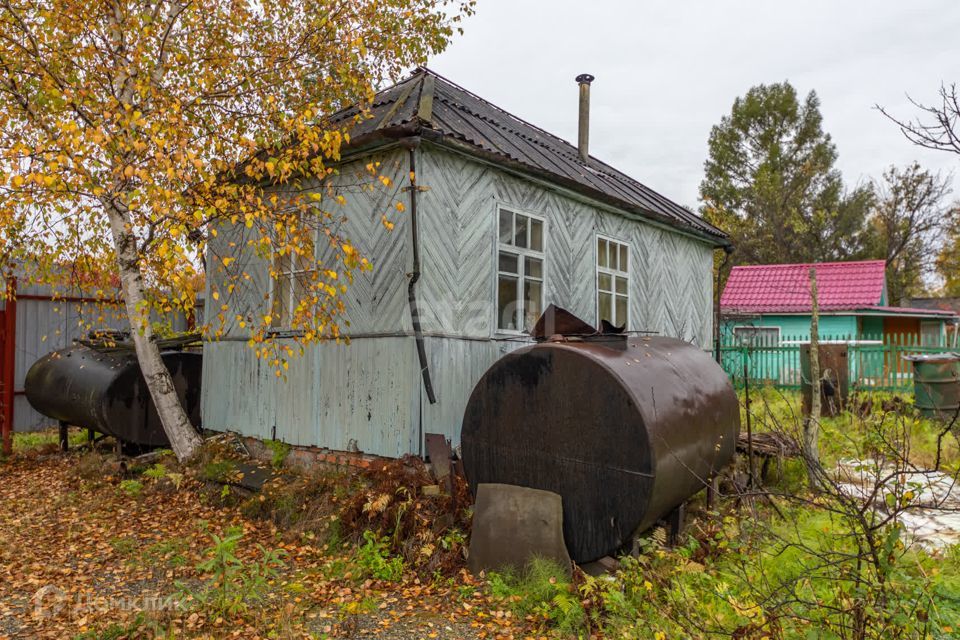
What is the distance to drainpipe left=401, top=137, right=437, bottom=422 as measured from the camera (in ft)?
20.9

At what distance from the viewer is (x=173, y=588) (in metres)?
4.98

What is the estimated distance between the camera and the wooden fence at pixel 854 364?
1307 cm

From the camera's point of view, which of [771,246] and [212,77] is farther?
[771,246]

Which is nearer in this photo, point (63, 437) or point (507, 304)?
point (507, 304)

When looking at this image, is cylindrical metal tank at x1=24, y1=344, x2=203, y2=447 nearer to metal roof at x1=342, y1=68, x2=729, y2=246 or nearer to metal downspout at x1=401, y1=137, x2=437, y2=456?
metal roof at x1=342, y1=68, x2=729, y2=246

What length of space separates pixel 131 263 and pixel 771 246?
32322 mm

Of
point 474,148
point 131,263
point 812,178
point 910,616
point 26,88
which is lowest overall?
point 910,616

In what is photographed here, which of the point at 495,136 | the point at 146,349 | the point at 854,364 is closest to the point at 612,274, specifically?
the point at 495,136

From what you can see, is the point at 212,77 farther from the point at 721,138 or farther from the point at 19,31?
the point at 721,138

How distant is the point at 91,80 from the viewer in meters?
7.38

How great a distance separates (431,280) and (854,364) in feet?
37.0

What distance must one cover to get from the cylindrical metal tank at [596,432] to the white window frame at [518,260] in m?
1.94

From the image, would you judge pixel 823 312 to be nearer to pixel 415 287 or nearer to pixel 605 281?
pixel 605 281

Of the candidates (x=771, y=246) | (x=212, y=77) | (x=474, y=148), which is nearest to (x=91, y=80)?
(x=212, y=77)
